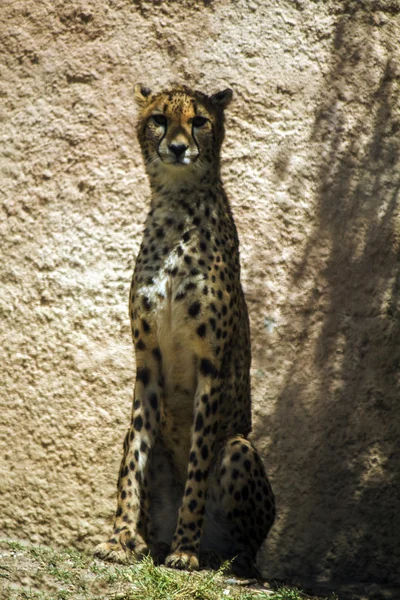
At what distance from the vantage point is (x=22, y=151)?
16.1 ft

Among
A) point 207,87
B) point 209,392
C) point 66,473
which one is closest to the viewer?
point 209,392

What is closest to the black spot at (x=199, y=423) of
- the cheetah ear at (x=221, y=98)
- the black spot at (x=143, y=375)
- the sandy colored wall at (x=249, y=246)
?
the black spot at (x=143, y=375)

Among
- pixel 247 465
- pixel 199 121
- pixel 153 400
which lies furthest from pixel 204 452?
pixel 199 121

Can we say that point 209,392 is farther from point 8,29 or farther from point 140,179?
point 8,29

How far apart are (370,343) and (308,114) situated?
1195mm

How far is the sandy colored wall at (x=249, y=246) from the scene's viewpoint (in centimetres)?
465

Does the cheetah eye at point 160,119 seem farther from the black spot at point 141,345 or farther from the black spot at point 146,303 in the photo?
the black spot at point 141,345

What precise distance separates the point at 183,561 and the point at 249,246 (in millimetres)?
1754

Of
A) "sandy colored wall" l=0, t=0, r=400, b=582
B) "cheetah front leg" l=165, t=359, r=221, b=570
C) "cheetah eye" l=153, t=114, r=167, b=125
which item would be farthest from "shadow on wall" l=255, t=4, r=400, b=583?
"cheetah eye" l=153, t=114, r=167, b=125

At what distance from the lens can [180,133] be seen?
3.83m

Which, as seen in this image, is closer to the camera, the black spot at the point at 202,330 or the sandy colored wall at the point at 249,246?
the black spot at the point at 202,330

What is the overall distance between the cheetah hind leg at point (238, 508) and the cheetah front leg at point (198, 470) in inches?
5.2

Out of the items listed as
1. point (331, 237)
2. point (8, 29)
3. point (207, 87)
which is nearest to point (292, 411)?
point (331, 237)

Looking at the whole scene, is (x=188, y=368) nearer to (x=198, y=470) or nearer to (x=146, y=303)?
(x=146, y=303)
